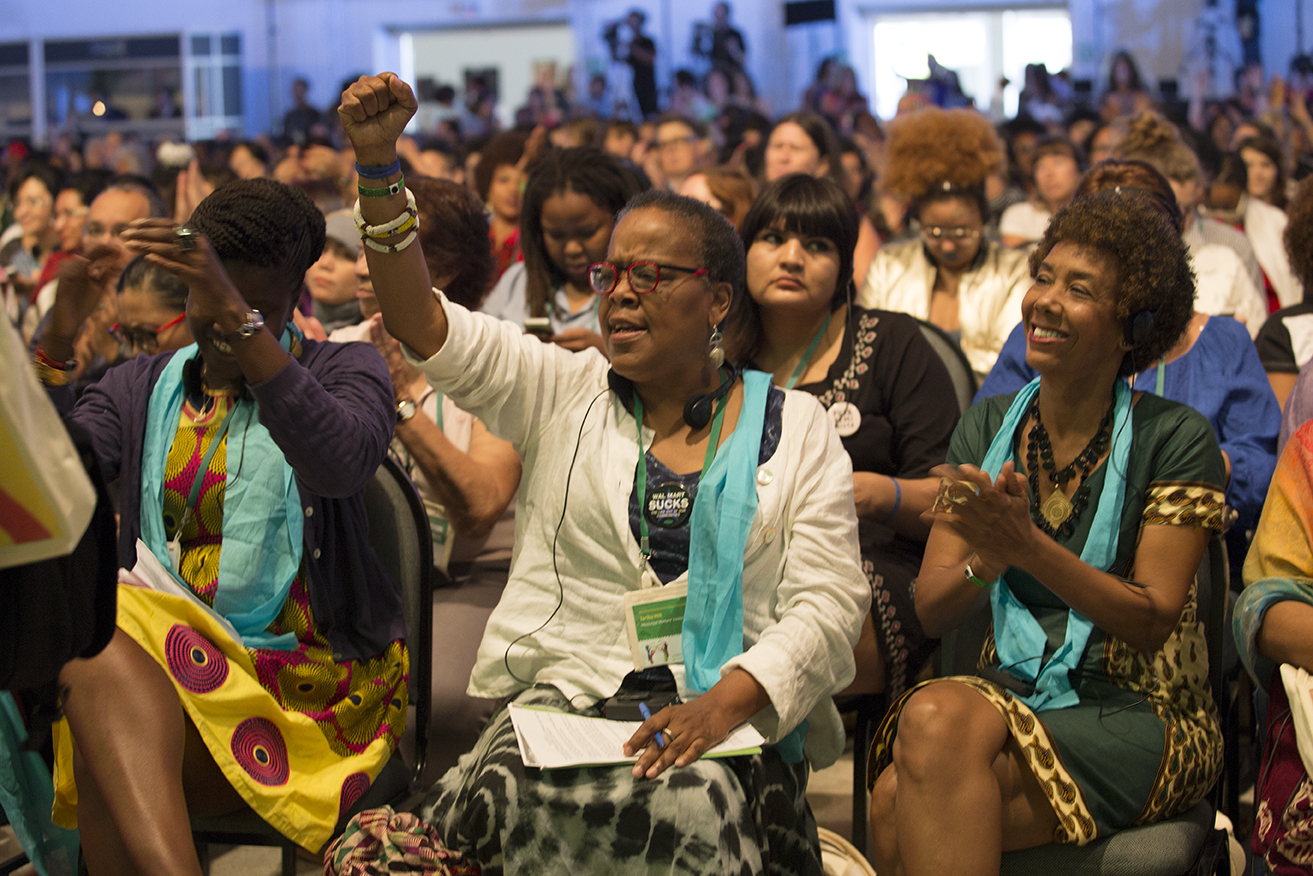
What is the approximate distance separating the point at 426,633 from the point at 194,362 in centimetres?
61

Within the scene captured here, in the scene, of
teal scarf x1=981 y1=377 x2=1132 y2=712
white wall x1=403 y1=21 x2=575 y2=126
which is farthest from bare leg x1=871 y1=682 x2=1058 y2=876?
white wall x1=403 y1=21 x2=575 y2=126

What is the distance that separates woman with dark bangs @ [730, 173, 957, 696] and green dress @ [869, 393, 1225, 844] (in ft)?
1.67

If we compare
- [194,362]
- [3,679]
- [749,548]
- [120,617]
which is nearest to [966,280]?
[749,548]

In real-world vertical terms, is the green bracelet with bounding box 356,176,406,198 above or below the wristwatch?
above

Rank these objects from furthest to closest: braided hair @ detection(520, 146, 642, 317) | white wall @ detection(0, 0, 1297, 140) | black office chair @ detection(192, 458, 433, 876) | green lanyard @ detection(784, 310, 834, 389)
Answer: white wall @ detection(0, 0, 1297, 140), braided hair @ detection(520, 146, 642, 317), green lanyard @ detection(784, 310, 834, 389), black office chair @ detection(192, 458, 433, 876)

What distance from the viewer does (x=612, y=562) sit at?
1.89 metres

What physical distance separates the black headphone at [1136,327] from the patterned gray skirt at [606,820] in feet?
3.02

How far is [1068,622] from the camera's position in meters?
1.89

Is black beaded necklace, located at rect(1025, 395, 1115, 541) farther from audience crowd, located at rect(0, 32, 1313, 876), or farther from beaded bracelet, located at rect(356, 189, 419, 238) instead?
beaded bracelet, located at rect(356, 189, 419, 238)

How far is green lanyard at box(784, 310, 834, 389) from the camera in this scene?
106 inches

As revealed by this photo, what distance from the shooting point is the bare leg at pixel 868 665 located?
2.31 meters

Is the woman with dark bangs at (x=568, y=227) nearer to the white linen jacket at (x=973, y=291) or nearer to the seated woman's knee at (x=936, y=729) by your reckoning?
the white linen jacket at (x=973, y=291)

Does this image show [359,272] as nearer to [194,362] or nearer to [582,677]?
[194,362]

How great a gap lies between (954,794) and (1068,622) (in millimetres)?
392
